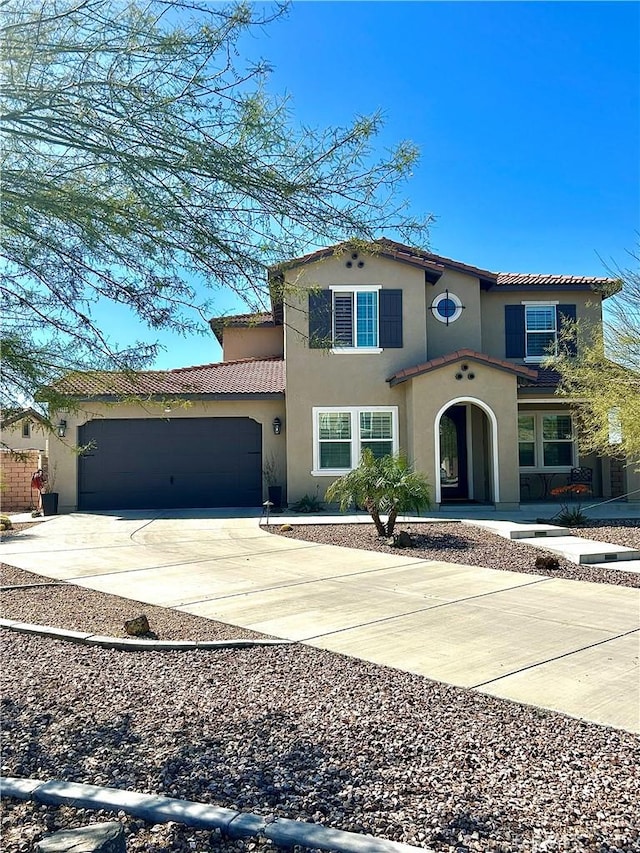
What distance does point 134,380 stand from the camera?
4.92 meters

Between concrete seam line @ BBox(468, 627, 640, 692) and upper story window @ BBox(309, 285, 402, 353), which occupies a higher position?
upper story window @ BBox(309, 285, 402, 353)

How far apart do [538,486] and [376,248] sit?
1607 centimetres

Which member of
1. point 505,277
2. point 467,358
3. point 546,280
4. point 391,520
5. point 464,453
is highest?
point 505,277

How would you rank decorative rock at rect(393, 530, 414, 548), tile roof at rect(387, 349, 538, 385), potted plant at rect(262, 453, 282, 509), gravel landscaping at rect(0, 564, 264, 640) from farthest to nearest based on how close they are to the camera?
potted plant at rect(262, 453, 282, 509) → tile roof at rect(387, 349, 538, 385) → decorative rock at rect(393, 530, 414, 548) → gravel landscaping at rect(0, 564, 264, 640)

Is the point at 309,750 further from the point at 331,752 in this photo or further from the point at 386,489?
the point at 386,489

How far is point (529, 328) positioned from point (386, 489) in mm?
10177

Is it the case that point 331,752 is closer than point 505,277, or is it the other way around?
point 331,752

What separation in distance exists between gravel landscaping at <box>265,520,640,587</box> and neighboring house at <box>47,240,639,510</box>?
11.4 feet

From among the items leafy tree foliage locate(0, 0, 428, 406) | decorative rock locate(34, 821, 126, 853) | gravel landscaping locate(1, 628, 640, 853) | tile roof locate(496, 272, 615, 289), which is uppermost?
tile roof locate(496, 272, 615, 289)

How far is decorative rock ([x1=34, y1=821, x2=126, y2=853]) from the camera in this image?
2559 millimetres

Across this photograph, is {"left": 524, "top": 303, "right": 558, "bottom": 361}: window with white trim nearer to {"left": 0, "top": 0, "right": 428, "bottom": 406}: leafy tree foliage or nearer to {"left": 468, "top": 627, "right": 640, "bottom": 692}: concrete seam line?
{"left": 468, "top": 627, "right": 640, "bottom": 692}: concrete seam line

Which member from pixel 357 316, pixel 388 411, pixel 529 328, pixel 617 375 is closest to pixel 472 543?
pixel 617 375

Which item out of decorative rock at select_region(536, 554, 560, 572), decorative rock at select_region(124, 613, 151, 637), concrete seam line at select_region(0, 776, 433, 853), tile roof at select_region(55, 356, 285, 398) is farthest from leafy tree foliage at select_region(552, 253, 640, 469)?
concrete seam line at select_region(0, 776, 433, 853)

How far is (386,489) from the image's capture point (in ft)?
38.7
